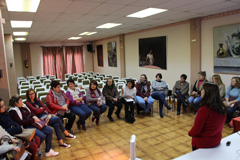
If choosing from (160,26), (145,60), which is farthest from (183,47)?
(145,60)

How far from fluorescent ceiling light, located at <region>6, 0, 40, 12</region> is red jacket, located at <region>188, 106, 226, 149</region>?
3.81m

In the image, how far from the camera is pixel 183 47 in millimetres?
7609

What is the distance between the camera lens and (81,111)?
5.00 metres

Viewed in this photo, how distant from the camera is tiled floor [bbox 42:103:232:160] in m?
3.83

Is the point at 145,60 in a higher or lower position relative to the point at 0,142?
higher

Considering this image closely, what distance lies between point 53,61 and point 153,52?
8.94 meters

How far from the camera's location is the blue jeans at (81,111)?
496cm

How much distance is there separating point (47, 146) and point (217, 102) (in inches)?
127

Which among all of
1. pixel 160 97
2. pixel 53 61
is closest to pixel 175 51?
pixel 160 97

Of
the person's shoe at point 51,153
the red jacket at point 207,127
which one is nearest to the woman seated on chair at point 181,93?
the red jacket at point 207,127

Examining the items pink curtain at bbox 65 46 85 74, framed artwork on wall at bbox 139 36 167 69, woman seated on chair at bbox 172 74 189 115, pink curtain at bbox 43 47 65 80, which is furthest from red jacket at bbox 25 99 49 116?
pink curtain at bbox 65 46 85 74

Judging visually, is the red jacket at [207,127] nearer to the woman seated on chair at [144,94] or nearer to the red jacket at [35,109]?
the red jacket at [35,109]

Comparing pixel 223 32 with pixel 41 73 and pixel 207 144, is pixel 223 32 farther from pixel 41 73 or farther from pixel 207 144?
pixel 41 73

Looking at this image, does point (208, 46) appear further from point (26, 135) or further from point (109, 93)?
point (26, 135)
